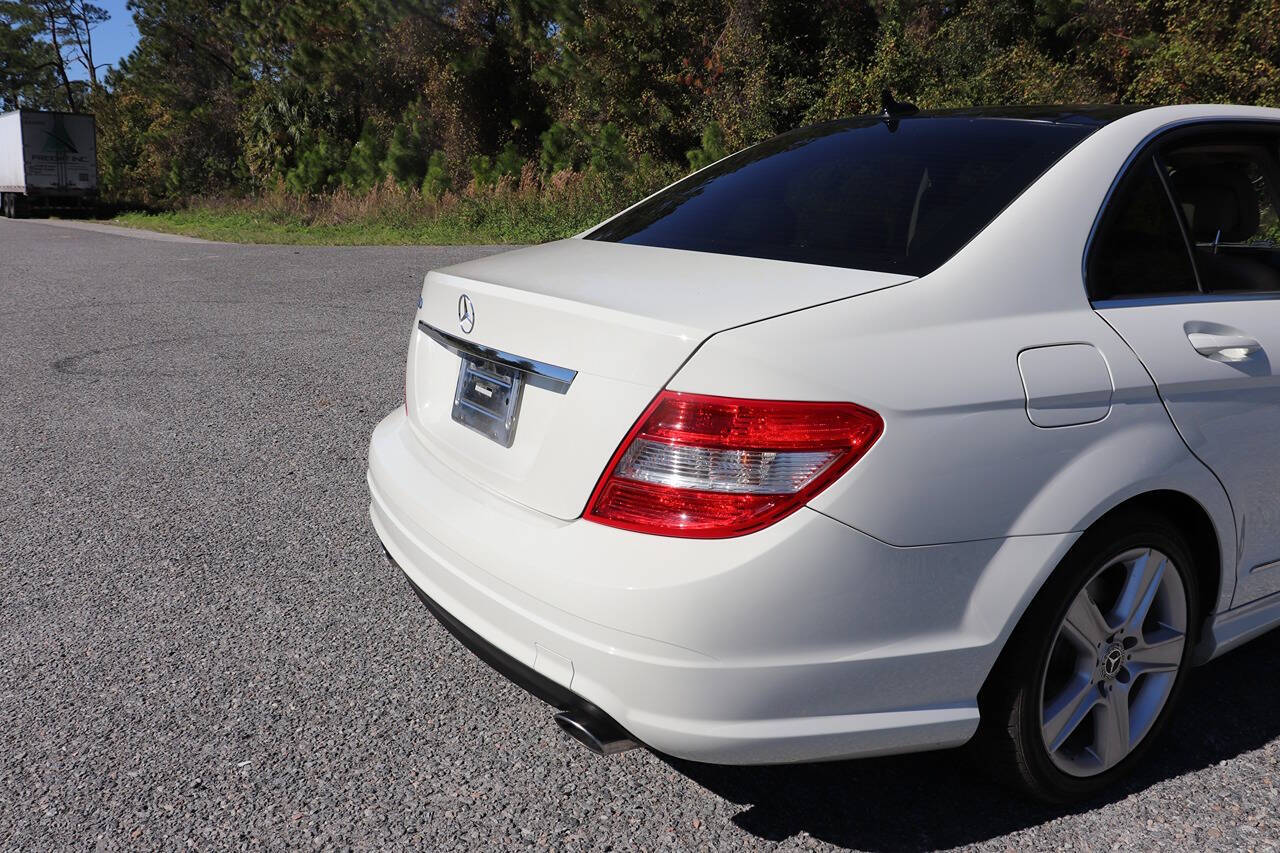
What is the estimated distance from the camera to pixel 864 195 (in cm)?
284

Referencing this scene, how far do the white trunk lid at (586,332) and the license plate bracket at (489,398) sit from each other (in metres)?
0.02

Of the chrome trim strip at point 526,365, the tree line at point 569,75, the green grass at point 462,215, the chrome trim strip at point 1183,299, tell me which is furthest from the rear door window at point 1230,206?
the green grass at point 462,215

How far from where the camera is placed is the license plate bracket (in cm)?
248

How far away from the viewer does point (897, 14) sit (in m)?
23.1

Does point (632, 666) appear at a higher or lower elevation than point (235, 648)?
higher

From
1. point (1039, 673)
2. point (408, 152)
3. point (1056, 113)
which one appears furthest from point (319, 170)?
point (1039, 673)

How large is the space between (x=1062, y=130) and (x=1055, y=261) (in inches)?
21.8

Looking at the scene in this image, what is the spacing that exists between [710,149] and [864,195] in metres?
21.2

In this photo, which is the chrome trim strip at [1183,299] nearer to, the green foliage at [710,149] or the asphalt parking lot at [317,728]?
the asphalt parking lot at [317,728]

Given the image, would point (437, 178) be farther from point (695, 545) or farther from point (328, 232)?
point (695, 545)

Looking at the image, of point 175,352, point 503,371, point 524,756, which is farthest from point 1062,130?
point 175,352

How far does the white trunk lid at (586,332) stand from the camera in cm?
216

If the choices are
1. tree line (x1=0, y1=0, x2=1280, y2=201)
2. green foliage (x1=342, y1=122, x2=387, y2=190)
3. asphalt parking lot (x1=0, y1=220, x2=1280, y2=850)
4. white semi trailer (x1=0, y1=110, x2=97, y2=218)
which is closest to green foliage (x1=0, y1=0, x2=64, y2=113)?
tree line (x1=0, y1=0, x2=1280, y2=201)

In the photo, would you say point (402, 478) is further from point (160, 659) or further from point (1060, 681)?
point (1060, 681)
